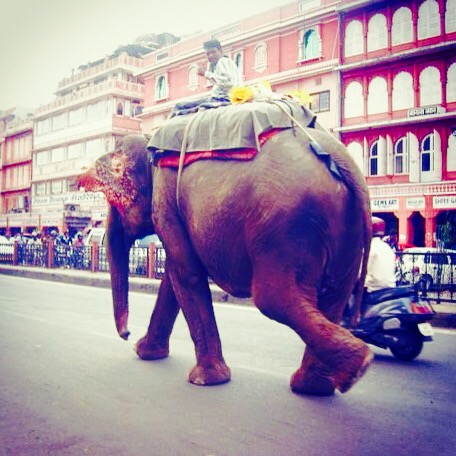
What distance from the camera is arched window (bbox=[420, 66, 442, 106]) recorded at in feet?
75.7

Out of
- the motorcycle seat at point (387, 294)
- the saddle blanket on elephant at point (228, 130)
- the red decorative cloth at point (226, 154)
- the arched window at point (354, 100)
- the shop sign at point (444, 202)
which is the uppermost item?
the arched window at point (354, 100)

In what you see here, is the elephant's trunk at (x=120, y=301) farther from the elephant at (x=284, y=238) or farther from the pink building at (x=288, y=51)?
the pink building at (x=288, y=51)

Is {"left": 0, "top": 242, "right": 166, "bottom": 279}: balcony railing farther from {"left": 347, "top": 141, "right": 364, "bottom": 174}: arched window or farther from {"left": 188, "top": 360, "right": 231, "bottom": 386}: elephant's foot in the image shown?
{"left": 347, "top": 141, "right": 364, "bottom": 174}: arched window

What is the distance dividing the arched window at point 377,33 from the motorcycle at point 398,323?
2131 cm

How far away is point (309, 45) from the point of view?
27.0 m

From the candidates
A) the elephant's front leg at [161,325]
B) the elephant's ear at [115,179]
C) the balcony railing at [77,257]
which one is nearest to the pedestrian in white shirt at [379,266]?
the elephant's front leg at [161,325]

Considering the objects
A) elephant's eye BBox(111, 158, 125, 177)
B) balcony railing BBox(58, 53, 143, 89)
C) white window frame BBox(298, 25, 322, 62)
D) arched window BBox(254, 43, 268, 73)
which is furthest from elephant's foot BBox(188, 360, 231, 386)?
balcony railing BBox(58, 53, 143, 89)

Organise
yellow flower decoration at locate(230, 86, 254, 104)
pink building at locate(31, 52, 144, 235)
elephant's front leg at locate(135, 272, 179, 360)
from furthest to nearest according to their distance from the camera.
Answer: pink building at locate(31, 52, 144, 235)
elephant's front leg at locate(135, 272, 179, 360)
yellow flower decoration at locate(230, 86, 254, 104)

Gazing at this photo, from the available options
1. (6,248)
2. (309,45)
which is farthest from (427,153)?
(6,248)

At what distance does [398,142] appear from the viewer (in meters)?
24.4

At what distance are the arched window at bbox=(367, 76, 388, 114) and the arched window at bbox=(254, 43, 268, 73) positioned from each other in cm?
609

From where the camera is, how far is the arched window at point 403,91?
2386 centimetres

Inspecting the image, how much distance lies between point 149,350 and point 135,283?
8.72m

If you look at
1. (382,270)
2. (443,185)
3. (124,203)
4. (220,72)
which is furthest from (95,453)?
(443,185)
